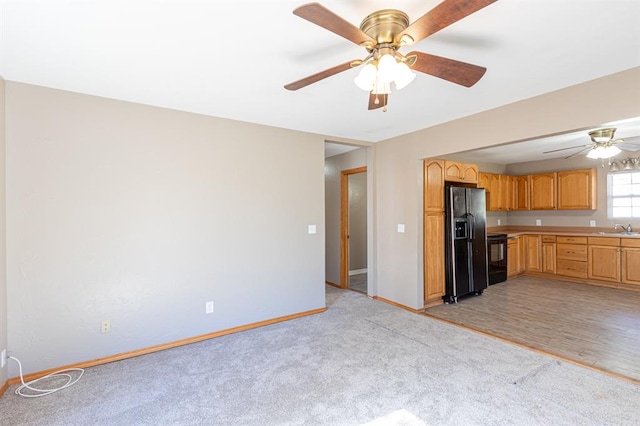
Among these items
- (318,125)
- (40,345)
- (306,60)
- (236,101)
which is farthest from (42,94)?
(318,125)

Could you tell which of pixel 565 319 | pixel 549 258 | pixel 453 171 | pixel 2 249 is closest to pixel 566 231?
pixel 549 258

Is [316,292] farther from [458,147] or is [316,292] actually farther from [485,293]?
[485,293]

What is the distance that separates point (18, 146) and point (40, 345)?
5.53 ft

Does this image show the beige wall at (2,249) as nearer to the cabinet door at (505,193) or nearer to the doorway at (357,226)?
the doorway at (357,226)

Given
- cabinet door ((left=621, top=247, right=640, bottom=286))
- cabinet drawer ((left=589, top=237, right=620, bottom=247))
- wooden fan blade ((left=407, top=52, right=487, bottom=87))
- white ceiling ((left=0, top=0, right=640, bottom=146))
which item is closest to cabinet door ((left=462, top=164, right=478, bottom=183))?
white ceiling ((left=0, top=0, right=640, bottom=146))

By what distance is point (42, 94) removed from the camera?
99.4 inches

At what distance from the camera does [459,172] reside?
180 inches

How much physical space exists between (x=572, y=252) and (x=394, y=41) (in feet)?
20.4

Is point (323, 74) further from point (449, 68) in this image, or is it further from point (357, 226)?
point (357, 226)

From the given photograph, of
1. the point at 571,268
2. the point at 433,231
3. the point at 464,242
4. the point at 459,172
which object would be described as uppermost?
the point at 459,172

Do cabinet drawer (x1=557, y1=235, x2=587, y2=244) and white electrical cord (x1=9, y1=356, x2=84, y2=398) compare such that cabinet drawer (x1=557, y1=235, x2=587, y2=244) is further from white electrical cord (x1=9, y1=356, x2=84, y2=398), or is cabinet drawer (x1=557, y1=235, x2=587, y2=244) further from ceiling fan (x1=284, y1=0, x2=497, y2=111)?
white electrical cord (x1=9, y1=356, x2=84, y2=398)

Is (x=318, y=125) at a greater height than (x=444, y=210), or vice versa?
(x=318, y=125)

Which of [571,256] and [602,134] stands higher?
[602,134]

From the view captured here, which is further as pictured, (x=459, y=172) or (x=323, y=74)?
(x=459, y=172)
